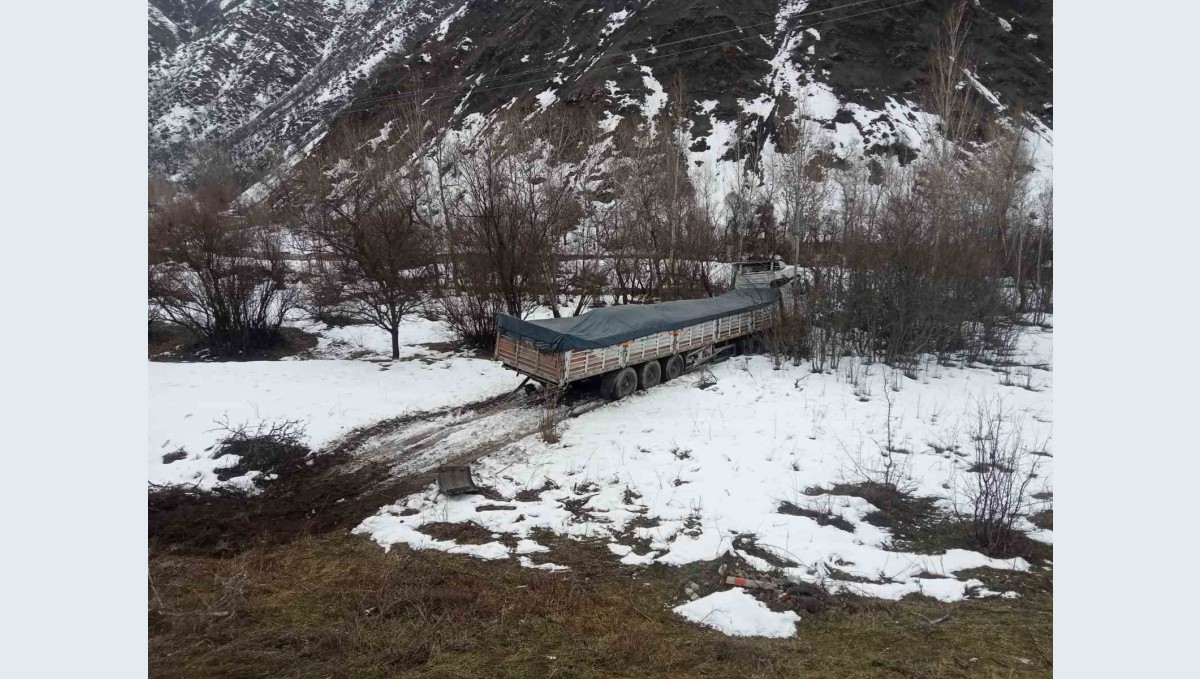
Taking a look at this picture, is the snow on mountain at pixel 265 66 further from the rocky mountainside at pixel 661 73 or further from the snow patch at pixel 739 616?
the snow patch at pixel 739 616

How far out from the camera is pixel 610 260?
23656 mm

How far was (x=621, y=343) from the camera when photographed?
1219 centimetres

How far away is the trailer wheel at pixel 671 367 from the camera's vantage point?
1370 cm

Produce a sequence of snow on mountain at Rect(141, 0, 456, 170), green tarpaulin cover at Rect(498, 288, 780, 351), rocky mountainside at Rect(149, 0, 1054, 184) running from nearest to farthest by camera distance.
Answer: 1. green tarpaulin cover at Rect(498, 288, 780, 351)
2. rocky mountainside at Rect(149, 0, 1054, 184)
3. snow on mountain at Rect(141, 0, 456, 170)

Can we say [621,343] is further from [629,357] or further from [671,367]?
[671,367]

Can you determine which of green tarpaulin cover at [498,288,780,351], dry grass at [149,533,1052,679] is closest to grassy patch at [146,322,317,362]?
green tarpaulin cover at [498,288,780,351]

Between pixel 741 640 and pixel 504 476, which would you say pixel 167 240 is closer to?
pixel 504 476

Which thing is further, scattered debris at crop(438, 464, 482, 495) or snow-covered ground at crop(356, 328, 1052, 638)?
scattered debris at crop(438, 464, 482, 495)

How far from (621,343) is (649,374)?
1.41m

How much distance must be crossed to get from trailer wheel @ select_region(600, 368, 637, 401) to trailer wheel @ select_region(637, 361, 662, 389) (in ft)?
1.19

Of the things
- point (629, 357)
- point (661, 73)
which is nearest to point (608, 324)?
point (629, 357)

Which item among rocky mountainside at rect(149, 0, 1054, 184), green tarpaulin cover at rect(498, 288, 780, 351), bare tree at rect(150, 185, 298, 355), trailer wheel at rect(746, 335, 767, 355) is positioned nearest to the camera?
green tarpaulin cover at rect(498, 288, 780, 351)

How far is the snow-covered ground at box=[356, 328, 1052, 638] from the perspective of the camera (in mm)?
6516

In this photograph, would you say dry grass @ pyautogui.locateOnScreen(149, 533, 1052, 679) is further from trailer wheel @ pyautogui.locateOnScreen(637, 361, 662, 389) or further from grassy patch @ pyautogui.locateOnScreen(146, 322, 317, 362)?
grassy patch @ pyautogui.locateOnScreen(146, 322, 317, 362)
